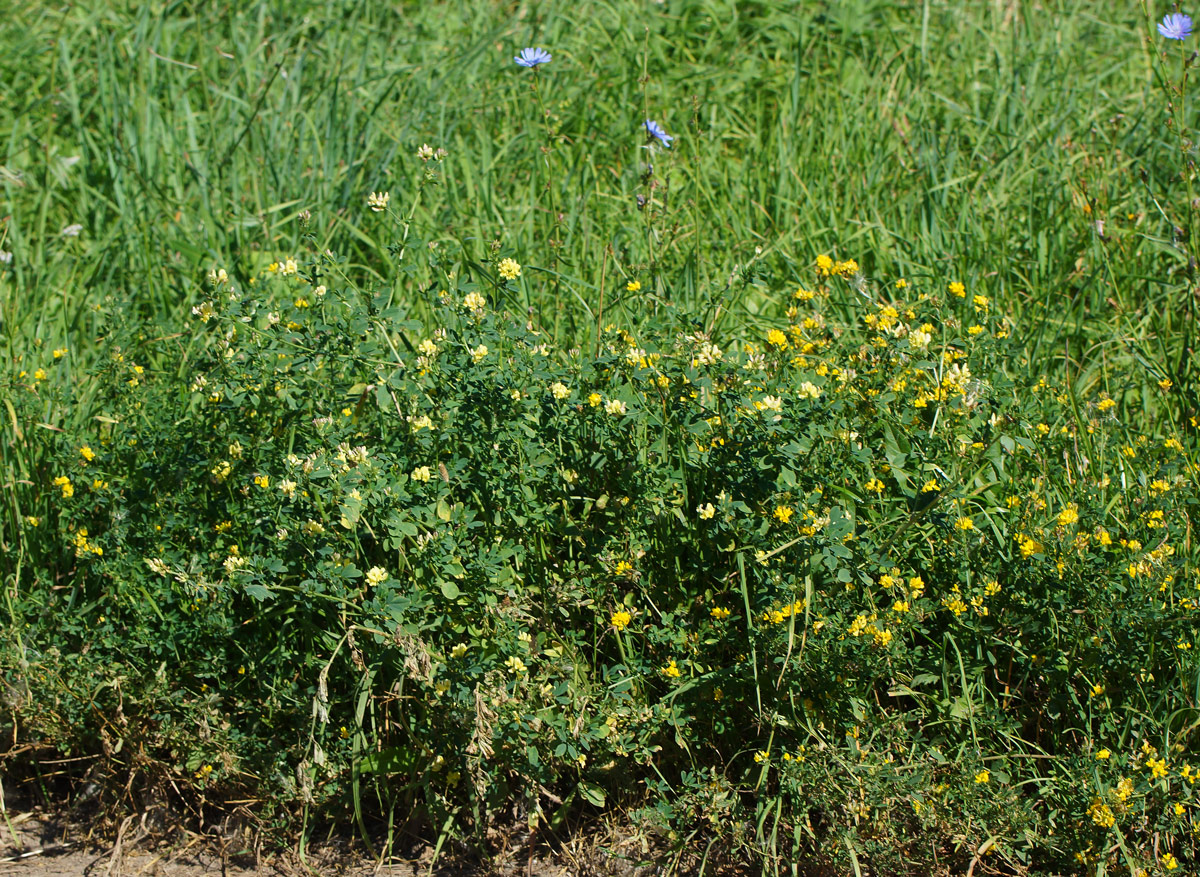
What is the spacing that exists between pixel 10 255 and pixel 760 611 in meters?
2.76

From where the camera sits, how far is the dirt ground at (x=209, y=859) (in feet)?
7.47

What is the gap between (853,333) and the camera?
3115mm

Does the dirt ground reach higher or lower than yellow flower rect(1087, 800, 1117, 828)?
lower

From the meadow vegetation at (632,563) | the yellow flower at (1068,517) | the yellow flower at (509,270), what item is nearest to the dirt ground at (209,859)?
the meadow vegetation at (632,563)

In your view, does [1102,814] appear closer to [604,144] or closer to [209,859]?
[209,859]

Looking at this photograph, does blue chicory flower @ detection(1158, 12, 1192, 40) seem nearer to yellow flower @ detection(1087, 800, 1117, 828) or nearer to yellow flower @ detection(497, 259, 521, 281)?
yellow flower @ detection(497, 259, 521, 281)

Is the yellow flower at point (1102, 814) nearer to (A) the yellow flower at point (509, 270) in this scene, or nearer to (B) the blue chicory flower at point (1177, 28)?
(A) the yellow flower at point (509, 270)

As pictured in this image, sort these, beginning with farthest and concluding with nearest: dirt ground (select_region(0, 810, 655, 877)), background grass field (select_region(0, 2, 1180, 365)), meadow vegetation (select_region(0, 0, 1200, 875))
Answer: background grass field (select_region(0, 2, 1180, 365)), dirt ground (select_region(0, 810, 655, 877)), meadow vegetation (select_region(0, 0, 1200, 875))

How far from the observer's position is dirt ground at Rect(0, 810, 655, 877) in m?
2.28

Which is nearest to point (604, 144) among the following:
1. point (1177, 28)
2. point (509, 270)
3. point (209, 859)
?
point (509, 270)

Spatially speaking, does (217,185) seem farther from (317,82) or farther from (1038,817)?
(1038,817)

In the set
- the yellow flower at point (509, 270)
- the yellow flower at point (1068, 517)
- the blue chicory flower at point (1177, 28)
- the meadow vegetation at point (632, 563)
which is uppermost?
the blue chicory flower at point (1177, 28)

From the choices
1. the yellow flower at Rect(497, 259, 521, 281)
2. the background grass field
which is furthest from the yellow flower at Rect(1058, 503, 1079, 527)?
the yellow flower at Rect(497, 259, 521, 281)

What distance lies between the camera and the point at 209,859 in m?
2.40
